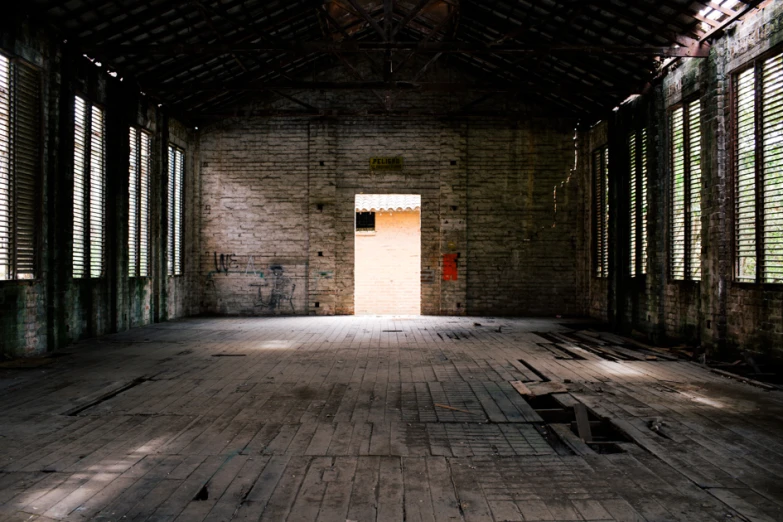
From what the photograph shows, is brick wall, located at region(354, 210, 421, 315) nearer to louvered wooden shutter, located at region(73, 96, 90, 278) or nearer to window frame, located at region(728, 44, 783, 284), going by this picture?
louvered wooden shutter, located at region(73, 96, 90, 278)

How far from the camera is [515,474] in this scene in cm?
357

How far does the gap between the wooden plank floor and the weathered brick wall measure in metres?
7.54

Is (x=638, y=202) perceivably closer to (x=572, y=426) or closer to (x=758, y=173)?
(x=758, y=173)

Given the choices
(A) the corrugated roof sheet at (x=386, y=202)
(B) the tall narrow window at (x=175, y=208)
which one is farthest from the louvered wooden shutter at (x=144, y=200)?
(A) the corrugated roof sheet at (x=386, y=202)

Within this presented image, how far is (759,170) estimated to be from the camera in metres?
7.64

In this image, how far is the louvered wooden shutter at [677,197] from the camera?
984 cm

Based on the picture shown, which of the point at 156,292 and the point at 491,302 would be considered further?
the point at 491,302

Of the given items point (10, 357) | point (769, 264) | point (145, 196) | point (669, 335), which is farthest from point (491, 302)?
point (10, 357)

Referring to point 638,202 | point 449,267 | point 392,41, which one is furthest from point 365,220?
point 638,202

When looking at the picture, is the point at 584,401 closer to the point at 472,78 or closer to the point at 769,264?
the point at 769,264

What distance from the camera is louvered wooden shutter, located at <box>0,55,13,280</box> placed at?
798 cm

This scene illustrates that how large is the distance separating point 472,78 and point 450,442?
13849 mm

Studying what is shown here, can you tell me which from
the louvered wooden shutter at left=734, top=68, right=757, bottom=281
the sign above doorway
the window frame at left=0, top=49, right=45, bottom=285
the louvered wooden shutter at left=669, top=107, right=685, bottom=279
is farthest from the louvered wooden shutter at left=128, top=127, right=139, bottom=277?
the louvered wooden shutter at left=734, top=68, right=757, bottom=281

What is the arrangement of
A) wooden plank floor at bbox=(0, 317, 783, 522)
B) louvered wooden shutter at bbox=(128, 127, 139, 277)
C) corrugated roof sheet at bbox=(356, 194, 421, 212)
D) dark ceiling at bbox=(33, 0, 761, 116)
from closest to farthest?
wooden plank floor at bbox=(0, 317, 783, 522) → dark ceiling at bbox=(33, 0, 761, 116) → louvered wooden shutter at bbox=(128, 127, 139, 277) → corrugated roof sheet at bbox=(356, 194, 421, 212)
